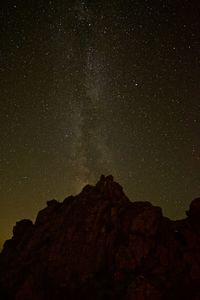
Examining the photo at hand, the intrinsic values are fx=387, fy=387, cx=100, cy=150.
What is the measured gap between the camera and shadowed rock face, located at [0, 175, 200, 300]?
62.5 m

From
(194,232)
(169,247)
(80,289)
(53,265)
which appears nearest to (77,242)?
(53,265)

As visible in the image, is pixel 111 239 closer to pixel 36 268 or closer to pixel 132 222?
pixel 132 222

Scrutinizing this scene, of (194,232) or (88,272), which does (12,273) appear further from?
(194,232)

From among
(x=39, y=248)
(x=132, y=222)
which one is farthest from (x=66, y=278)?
(x=132, y=222)

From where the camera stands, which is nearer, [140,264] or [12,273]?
[140,264]

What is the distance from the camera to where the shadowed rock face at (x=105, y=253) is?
62.5 metres

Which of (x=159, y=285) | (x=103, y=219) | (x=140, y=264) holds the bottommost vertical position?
(x=159, y=285)

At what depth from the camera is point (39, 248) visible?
247 feet

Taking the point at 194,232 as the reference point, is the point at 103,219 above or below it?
above

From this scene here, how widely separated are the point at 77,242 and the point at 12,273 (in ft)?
42.5

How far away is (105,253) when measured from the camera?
230 feet

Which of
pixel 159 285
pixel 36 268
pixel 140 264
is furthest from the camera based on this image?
pixel 36 268

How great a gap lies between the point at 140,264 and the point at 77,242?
13475 millimetres

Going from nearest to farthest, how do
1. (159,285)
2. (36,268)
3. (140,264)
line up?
(159,285) → (140,264) → (36,268)
